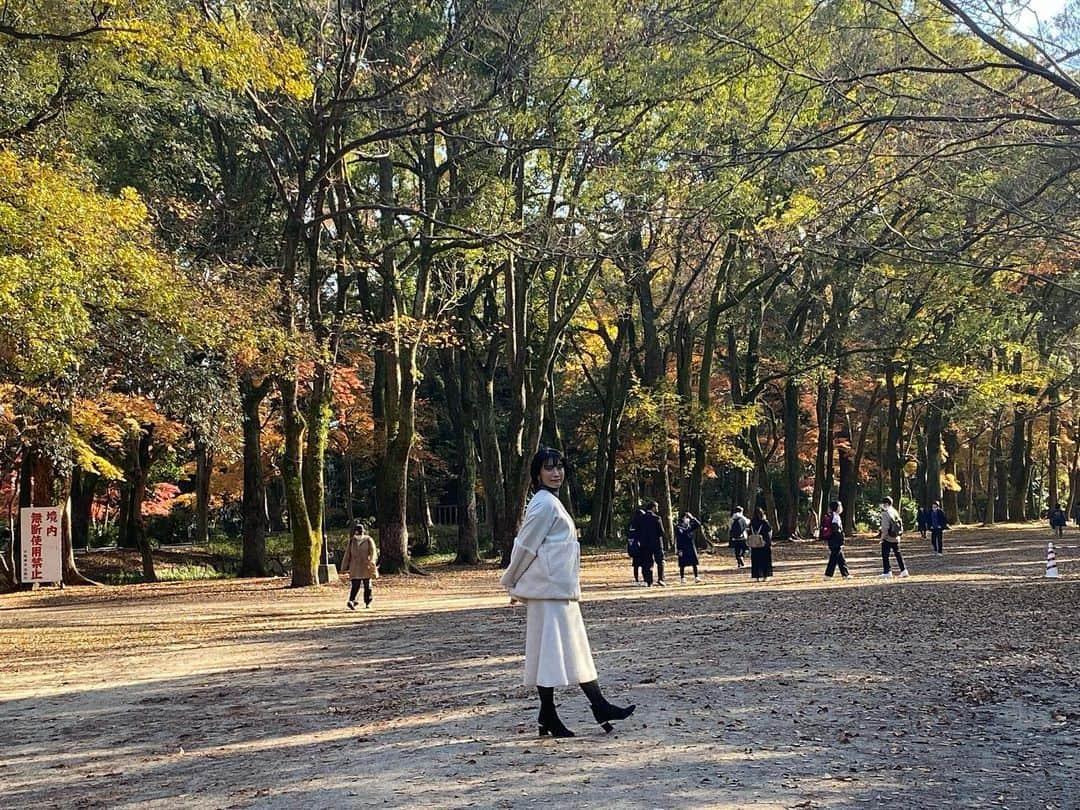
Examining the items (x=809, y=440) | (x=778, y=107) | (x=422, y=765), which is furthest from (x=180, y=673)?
(x=809, y=440)

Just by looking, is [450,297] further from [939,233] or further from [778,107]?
[778,107]

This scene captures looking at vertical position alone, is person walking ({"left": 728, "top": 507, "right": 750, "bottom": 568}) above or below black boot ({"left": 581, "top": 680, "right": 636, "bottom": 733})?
above

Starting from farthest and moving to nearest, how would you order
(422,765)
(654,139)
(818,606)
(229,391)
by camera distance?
(229,391) → (654,139) → (818,606) → (422,765)

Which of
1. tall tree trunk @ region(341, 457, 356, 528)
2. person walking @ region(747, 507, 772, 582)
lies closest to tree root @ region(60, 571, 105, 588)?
tall tree trunk @ region(341, 457, 356, 528)

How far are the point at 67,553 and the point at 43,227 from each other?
57.9 feet

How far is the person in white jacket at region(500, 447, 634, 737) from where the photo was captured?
21.0ft

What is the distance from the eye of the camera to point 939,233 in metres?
19.4

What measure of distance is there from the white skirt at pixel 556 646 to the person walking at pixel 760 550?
15.8 meters

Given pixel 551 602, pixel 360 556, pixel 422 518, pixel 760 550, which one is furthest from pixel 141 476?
pixel 551 602

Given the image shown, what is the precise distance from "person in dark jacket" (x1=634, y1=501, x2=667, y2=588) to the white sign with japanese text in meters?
12.2

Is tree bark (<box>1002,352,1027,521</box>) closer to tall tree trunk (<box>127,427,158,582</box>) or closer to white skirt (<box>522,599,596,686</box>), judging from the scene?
tall tree trunk (<box>127,427,158,582</box>)

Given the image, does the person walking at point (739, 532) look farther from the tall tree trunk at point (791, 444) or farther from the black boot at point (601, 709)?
the black boot at point (601, 709)

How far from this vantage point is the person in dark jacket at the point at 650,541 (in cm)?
2056

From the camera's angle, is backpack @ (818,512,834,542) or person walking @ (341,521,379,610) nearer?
person walking @ (341,521,379,610)
